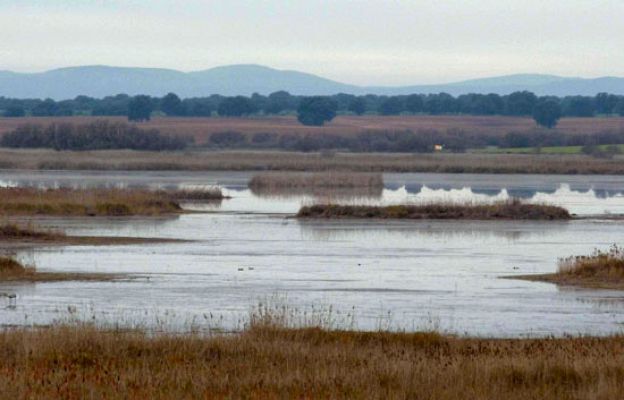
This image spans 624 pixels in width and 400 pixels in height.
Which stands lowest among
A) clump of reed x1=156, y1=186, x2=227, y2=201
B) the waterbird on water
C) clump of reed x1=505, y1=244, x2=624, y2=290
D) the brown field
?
the brown field

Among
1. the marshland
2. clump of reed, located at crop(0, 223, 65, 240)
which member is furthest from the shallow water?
clump of reed, located at crop(0, 223, 65, 240)

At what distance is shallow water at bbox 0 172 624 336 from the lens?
22156 mm

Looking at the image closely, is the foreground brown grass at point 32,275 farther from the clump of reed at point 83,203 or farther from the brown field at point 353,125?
the brown field at point 353,125

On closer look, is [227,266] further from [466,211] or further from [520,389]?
[466,211]

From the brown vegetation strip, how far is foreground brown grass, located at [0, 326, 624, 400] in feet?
104

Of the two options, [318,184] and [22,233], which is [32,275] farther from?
[318,184]

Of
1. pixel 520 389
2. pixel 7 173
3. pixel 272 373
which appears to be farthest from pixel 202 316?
pixel 7 173

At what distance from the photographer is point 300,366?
1576 cm

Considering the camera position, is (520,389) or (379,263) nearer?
(520,389)

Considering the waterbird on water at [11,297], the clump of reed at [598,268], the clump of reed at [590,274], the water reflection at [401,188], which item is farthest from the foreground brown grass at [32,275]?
the water reflection at [401,188]

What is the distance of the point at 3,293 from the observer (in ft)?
81.6

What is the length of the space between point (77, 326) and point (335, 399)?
551cm

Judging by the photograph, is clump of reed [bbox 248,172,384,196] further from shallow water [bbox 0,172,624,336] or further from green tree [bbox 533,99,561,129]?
green tree [bbox 533,99,561,129]

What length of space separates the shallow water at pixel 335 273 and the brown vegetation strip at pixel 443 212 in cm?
157
